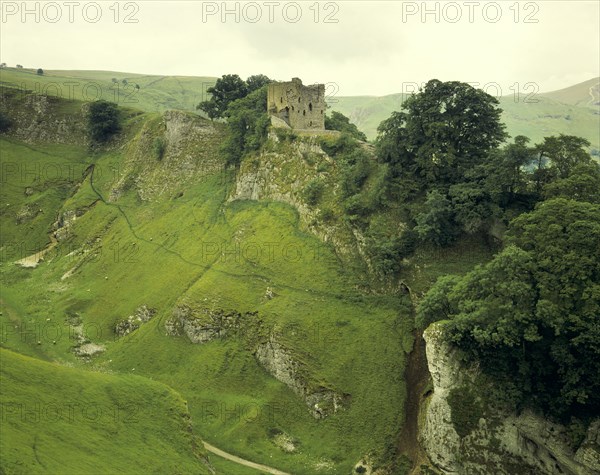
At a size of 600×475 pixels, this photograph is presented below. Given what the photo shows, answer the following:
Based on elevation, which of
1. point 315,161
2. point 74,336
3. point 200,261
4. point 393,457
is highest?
point 315,161

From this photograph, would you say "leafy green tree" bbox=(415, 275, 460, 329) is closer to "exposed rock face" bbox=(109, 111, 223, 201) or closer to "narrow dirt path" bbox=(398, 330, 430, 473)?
"narrow dirt path" bbox=(398, 330, 430, 473)

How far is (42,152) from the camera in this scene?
119 meters

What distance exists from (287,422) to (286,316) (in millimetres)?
12403

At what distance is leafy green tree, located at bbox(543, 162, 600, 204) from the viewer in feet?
175

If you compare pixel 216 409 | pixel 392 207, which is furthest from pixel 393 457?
pixel 392 207

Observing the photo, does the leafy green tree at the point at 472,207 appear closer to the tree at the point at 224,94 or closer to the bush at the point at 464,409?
the bush at the point at 464,409

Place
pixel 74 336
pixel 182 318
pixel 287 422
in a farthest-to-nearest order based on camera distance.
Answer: pixel 74 336, pixel 182 318, pixel 287 422

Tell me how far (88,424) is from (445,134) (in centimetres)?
4987

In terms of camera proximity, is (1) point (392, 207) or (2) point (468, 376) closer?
(2) point (468, 376)

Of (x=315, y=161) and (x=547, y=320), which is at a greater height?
(x=315, y=161)

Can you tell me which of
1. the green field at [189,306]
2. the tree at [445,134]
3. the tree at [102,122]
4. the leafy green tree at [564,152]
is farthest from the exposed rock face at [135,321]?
the tree at [102,122]

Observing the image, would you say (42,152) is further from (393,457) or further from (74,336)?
(393,457)

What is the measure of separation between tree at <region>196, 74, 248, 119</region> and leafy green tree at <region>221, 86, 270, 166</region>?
32.8ft

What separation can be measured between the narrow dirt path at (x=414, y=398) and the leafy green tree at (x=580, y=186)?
2053cm
